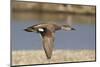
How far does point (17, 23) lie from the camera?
2484mm

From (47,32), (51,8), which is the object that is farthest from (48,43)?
(51,8)

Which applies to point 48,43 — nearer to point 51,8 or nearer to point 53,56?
point 53,56

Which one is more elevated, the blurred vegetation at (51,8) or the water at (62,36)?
the blurred vegetation at (51,8)

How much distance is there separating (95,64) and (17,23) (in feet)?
3.88

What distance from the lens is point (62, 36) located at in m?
2.71

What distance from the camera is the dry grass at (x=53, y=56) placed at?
2.48 meters

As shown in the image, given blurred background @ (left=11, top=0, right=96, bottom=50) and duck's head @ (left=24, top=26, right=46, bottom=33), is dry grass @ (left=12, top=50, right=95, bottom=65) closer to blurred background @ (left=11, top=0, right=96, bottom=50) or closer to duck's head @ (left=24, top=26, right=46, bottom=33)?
blurred background @ (left=11, top=0, right=96, bottom=50)

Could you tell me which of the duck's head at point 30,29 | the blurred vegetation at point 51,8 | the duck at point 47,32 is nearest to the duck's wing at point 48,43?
the duck at point 47,32

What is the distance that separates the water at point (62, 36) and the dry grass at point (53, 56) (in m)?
0.05

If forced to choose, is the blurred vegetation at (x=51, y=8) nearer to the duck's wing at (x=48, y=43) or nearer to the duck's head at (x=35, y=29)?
the duck's head at (x=35, y=29)

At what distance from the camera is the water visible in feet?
8.14

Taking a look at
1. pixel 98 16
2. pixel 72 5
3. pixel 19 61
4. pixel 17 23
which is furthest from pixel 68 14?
pixel 19 61

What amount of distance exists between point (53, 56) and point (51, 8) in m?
0.58

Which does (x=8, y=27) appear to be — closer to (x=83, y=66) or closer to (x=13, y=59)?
(x=13, y=59)
